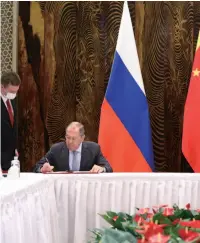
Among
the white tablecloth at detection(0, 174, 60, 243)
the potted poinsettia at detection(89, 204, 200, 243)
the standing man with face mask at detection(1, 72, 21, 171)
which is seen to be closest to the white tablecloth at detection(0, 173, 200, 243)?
the white tablecloth at detection(0, 174, 60, 243)

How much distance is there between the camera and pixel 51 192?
138 inches

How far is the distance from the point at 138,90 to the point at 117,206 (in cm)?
189

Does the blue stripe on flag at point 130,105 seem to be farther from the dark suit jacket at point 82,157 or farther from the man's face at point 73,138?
the man's face at point 73,138

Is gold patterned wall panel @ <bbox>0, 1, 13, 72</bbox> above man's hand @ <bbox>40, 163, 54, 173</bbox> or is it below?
above

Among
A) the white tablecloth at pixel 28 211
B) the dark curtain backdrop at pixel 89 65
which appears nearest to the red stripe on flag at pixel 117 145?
the dark curtain backdrop at pixel 89 65

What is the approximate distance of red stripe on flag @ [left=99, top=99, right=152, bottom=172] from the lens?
5273mm

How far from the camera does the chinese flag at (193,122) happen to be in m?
5.23

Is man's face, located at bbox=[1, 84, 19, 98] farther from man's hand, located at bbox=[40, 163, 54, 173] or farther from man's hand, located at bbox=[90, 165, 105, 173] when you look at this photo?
man's hand, located at bbox=[90, 165, 105, 173]

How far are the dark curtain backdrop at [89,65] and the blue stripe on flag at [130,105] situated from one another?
0.91 feet

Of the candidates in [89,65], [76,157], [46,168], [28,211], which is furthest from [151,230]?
[89,65]

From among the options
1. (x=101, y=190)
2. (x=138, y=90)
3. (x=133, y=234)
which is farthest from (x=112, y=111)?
(x=133, y=234)

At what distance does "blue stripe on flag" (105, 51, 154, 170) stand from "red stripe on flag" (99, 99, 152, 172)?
0.05 meters

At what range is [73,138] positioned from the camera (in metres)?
4.13

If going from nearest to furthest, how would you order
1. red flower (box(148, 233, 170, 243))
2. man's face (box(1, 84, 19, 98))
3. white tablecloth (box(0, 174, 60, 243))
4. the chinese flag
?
red flower (box(148, 233, 170, 243))
white tablecloth (box(0, 174, 60, 243))
man's face (box(1, 84, 19, 98))
the chinese flag
